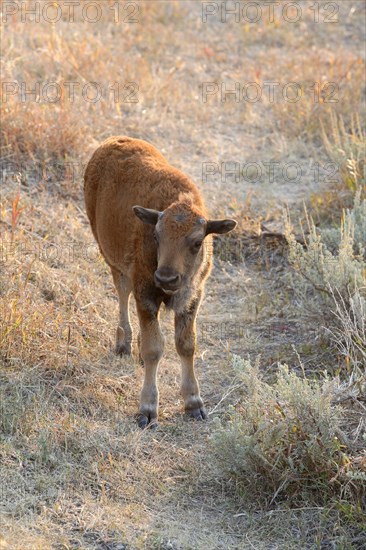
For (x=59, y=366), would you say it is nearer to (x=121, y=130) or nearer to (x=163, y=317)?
(x=163, y=317)

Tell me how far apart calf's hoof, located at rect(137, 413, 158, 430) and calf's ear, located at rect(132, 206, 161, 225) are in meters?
1.44

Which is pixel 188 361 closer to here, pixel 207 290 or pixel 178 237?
pixel 178 237

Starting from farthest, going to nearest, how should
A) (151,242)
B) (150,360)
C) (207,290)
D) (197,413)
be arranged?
1. (207,290)
2. (197,413)
3. (150,360)
4. (151,242)

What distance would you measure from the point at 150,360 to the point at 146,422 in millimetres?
459

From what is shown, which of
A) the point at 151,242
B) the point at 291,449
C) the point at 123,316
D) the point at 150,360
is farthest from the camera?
the point at 123,316

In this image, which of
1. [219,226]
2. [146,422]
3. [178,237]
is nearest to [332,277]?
[219,226]

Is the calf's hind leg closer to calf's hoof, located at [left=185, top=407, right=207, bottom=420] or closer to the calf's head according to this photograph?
calf's hoof, located at [left=185, top=407, right=207, bottom=420]

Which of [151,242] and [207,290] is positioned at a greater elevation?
[151,242]

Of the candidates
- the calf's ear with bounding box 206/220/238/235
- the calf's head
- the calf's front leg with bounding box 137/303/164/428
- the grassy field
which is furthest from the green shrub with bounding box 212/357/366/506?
the calf's ear with bounding box 206/220/238/235

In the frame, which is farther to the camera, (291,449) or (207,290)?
(207,290)

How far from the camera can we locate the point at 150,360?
7129mm

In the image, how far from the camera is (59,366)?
7.37 m

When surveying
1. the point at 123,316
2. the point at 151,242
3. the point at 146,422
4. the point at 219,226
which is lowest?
the point at 146,422

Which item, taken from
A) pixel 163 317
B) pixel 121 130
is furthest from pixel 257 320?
pixel 121 130
